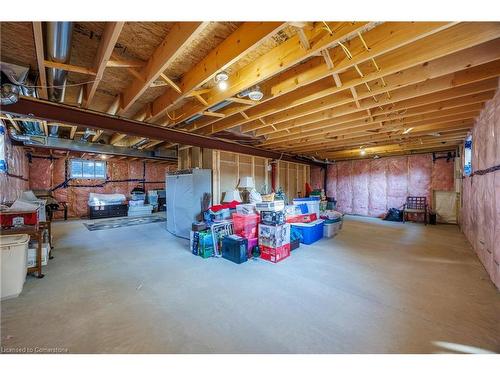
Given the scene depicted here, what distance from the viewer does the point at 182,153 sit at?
6090 mm

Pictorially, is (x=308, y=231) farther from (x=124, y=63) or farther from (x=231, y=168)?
(x=124, y=63)

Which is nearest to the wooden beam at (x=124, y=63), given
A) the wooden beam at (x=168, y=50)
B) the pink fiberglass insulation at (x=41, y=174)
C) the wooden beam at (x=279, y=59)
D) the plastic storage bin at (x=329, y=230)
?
the wooden beam at (x=168, y=50)

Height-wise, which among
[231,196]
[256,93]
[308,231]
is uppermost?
[256,93]

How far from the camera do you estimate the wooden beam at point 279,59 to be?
62.6 inches

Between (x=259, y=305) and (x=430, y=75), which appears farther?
(x=430, y=75)

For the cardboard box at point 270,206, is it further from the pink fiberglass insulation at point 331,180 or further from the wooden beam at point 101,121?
the pink fiberglass insulation at point 331,180

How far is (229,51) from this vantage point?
74.5 inches

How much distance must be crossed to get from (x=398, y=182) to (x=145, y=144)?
898 centimetres

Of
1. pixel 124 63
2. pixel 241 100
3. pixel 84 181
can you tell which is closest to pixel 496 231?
pixel 241 100

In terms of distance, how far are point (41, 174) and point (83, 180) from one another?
123 cm

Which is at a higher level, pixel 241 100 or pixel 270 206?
pixel 241 100

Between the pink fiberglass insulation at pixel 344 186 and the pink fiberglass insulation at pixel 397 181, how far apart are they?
1.40m

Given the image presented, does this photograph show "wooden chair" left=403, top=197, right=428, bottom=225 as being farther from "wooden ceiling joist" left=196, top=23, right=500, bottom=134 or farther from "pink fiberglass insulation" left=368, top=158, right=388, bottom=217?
"wooden ceiling joist" left=196, top=23, right=500, bottom=134
